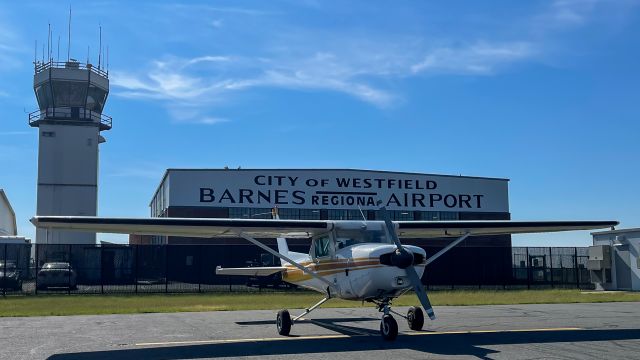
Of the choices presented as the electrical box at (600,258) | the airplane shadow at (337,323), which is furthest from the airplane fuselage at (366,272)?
the electrical box at (600,258)

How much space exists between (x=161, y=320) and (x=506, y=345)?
10.0 meters

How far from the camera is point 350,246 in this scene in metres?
14.4

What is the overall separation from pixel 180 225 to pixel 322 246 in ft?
11.1

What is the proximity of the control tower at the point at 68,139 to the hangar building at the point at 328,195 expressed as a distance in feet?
22.9

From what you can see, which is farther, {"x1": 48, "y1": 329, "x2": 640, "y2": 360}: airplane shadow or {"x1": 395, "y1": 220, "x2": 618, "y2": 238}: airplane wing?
{"x1": 395, "y1": 220, "x2": 618, "y2": 238}: airplane wing

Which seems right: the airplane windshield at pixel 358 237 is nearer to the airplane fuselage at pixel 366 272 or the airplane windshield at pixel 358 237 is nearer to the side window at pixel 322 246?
the airplane fuselage at pixel 366 272

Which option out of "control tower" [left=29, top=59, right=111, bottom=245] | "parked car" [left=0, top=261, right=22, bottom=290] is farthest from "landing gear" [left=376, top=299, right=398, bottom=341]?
"control tower" [left=29, top=59, right=111, bottom=245]

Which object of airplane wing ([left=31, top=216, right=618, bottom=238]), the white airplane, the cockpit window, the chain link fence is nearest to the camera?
the white airplane

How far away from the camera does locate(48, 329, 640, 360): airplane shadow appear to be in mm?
11305

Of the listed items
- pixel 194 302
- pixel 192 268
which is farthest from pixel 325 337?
pixel 192 268

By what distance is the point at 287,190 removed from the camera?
46188 millimetres

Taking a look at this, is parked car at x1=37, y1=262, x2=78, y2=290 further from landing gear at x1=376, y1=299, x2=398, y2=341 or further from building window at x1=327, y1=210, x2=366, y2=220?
landing gear at x1=376, y1=299, x2=398, y2=341

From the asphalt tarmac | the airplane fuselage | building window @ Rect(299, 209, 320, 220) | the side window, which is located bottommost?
the asphalt tarmac

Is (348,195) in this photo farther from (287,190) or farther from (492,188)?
(492,188)
